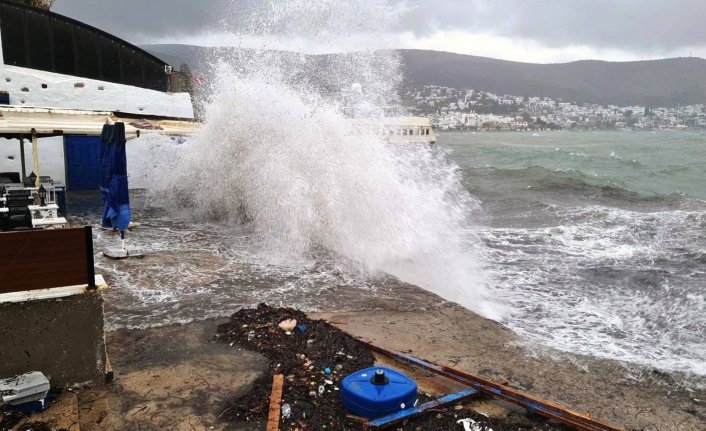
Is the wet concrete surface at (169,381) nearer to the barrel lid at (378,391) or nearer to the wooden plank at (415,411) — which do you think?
the barrel lid at (378,391)

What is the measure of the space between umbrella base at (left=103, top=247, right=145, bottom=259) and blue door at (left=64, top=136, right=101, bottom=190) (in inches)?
377

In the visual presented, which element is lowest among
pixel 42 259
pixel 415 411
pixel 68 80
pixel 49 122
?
pixel 415 411

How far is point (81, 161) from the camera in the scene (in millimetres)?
16719

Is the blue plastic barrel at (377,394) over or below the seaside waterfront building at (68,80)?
below

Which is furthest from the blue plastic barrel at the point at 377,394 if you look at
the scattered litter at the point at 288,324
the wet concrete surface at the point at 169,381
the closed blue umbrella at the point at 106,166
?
the closed blue umbrella at the point at 106,166

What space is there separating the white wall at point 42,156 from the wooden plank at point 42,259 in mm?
13772

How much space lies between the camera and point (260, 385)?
4.32 metres

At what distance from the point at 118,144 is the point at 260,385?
5.33 meters

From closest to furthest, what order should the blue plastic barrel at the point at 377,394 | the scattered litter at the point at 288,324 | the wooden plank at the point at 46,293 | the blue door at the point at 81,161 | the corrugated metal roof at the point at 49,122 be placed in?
the wooden plank at the point at 46,293 → the blue plastic barrel at the point at 377,394 → the scattered litter at the point at 288,324 → the corrugated metal roof at the point at 49,122 → the blue door at the point at 81,161

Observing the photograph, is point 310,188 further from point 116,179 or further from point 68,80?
point 68,80

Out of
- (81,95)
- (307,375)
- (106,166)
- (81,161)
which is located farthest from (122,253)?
(81,95)

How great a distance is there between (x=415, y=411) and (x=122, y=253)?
6.19 m

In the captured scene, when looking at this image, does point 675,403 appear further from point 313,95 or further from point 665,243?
point 313,95

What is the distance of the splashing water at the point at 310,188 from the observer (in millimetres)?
9664
